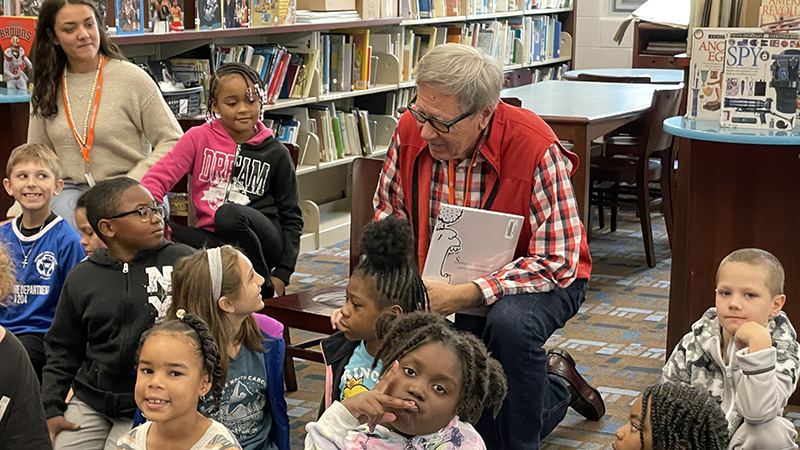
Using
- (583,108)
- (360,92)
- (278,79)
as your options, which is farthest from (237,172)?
(360,92)

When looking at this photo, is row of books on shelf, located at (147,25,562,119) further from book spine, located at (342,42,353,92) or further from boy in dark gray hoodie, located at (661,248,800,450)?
boy in dark gray hoodie, located at (661,248,800,450)

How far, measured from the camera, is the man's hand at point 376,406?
1651 millimetres

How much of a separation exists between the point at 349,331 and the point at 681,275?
1.66m

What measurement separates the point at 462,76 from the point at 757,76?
120cm

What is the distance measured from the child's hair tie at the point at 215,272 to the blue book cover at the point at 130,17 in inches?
79.7

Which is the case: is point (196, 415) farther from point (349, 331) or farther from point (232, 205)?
point (232, 205)

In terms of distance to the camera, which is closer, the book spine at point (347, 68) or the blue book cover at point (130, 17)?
the blue book cover at point (130, 17)

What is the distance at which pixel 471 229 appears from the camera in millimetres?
2330

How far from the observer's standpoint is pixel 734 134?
2.90 meters

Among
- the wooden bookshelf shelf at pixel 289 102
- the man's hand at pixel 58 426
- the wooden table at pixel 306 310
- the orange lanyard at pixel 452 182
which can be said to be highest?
the orange lanyard at pixel 452 182

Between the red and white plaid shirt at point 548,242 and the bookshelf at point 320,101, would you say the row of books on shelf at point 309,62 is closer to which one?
the bookshelf at point 320,101

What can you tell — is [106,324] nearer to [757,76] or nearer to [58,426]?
[58,426]

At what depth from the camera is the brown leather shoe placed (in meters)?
2.96

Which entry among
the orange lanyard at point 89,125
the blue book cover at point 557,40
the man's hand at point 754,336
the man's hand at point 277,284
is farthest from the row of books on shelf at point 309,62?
the man's hand at point 754,336
